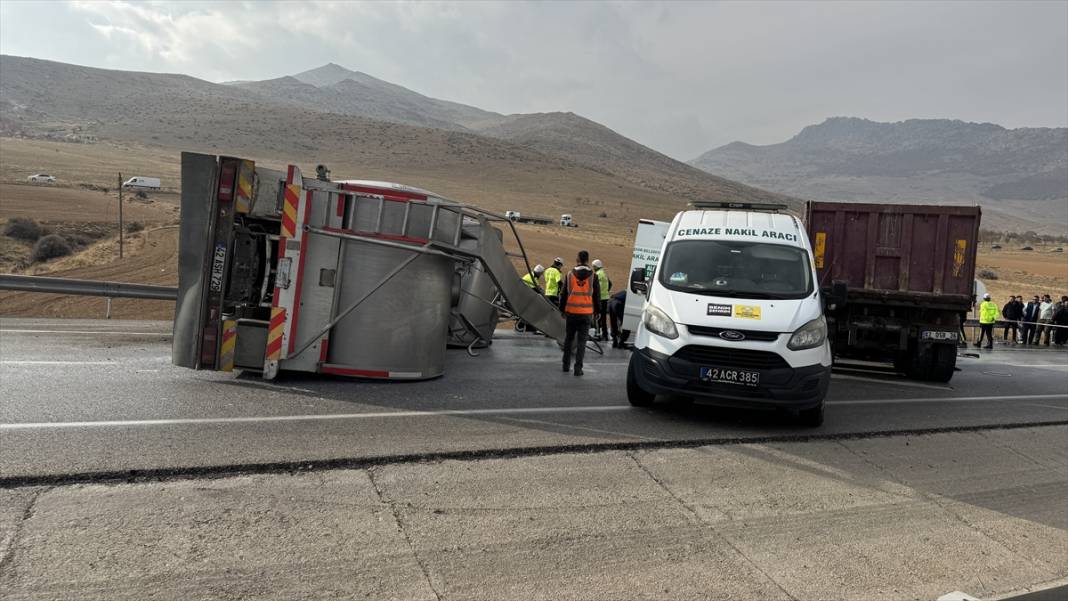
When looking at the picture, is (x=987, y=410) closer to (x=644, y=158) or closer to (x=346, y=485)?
(x=346, y=485)

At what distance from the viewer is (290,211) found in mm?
8133

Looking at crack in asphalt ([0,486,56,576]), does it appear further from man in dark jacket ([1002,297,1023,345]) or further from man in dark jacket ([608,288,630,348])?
man in dark jacket ([1002,297,1023,345])

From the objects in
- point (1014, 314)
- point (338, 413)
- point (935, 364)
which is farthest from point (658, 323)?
point (1014, 314)

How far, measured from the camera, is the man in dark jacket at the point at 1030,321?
23.5 meters

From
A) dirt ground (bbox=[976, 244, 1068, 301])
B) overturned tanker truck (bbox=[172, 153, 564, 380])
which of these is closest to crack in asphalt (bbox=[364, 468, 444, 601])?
overturned tanker truck (bbox=[172, 153, 564, 380])

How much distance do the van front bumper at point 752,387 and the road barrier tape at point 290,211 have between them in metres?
4.11

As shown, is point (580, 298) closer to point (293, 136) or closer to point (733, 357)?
Answer: point (733, 357)

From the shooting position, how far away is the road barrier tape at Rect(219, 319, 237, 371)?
807 cm

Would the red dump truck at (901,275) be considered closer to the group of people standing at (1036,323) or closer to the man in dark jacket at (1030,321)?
the group of people standing at (1036,323)

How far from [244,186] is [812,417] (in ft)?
21.3

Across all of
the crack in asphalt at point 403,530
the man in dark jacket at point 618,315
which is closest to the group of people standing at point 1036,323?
the man in dark jacket at point 618,315

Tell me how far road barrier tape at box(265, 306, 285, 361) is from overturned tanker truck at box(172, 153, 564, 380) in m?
0.01

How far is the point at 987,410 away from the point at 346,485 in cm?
862

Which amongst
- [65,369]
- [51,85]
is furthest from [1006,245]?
[51,85]
